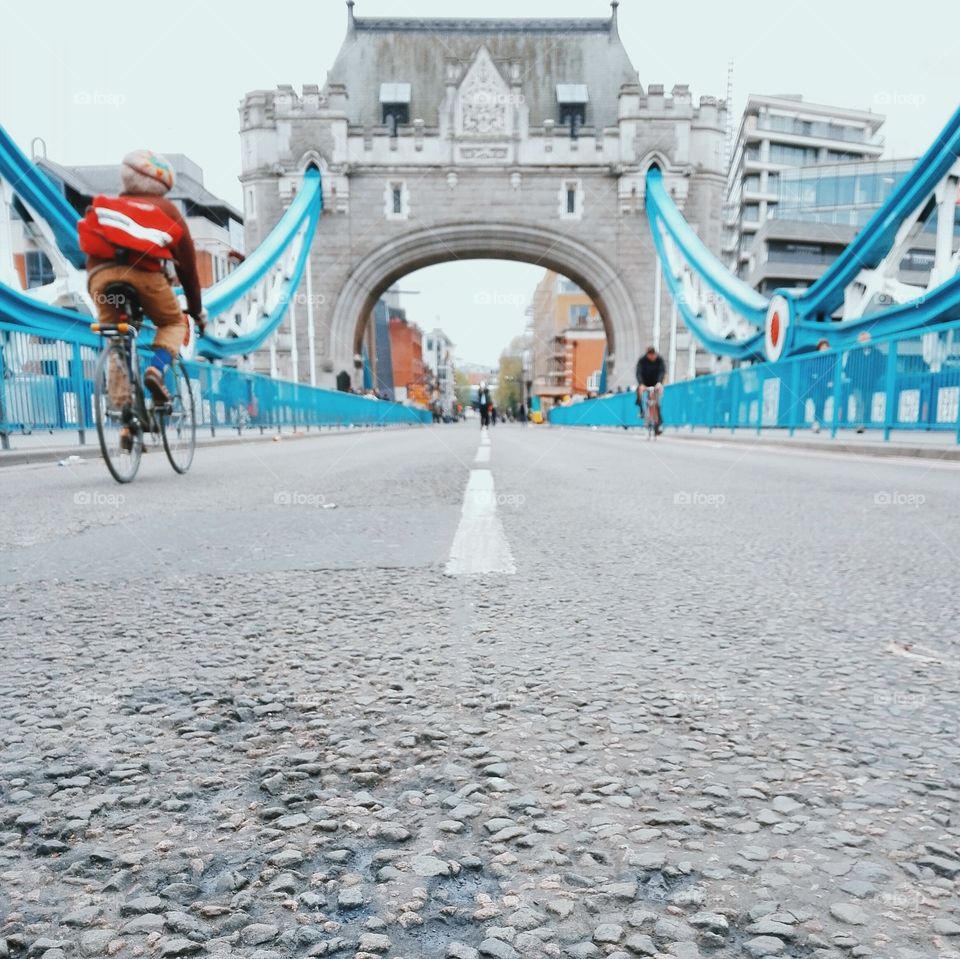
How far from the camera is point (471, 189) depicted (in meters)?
41.4

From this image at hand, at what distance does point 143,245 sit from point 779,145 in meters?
74.5

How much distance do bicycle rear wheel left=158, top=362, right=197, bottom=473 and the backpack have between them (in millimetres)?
1061

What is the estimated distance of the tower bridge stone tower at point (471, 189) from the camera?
40750 mm

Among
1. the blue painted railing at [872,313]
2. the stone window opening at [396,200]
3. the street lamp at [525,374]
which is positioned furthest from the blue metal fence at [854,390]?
the street lamp at [525,374]

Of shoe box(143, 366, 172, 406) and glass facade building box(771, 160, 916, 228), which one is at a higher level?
glass facade building box(771, 160, 916, 228)

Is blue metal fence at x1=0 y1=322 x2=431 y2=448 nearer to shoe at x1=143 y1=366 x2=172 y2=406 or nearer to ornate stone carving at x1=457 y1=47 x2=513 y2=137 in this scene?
shoe at x1=143 y1=366 x2=172 y2=406

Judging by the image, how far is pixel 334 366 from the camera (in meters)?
40.0

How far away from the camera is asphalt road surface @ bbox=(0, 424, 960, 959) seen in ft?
2.32

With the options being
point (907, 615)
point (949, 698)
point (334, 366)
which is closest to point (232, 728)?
point (949, 698)

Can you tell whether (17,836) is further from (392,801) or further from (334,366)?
(334,366)

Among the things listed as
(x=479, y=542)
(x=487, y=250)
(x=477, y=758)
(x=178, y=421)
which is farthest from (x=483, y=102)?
(x=477, y=758)

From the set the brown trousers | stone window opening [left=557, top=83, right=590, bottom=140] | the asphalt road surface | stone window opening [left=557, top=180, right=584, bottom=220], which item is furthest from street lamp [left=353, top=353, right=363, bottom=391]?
the asphalt road surface

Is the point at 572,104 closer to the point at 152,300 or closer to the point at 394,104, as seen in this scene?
the point at 394,104

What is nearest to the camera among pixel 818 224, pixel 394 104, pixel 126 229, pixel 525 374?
pixel 126 229
